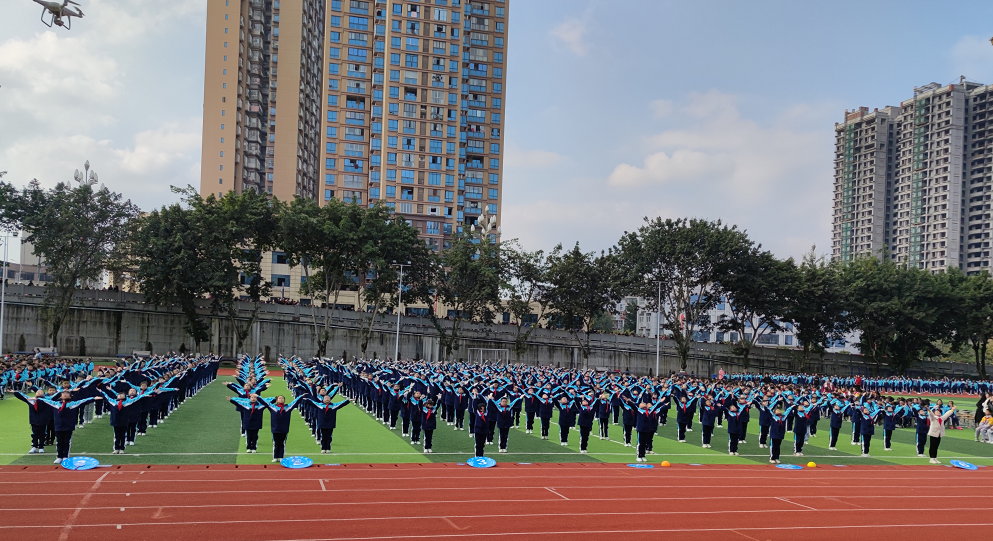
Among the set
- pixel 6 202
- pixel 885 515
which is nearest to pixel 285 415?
pixel 885 515

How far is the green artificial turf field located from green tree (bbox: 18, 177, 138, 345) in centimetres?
2388

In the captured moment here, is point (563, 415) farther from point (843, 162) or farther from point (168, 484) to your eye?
point (843, 162)

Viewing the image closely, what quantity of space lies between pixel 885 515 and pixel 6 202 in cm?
4852

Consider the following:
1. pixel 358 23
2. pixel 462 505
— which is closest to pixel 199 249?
pixel 462 505

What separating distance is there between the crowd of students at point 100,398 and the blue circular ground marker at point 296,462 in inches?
140

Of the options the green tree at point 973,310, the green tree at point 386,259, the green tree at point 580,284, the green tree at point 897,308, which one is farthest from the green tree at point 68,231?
the green tree at point 973,310

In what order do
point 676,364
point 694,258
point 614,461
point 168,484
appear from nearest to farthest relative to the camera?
point 168,484
point 614,461
point 694,258
point 676,364

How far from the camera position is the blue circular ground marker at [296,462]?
614 inches

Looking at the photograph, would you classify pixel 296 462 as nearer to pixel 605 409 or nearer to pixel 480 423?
pixel 480 423

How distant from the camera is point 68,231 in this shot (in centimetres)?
4647

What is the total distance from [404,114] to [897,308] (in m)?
54.4

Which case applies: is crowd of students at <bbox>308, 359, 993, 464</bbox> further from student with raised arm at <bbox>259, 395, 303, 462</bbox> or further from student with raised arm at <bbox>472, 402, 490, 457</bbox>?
student with raised arm at <bbox>259, 395, 303, 462</bbox>

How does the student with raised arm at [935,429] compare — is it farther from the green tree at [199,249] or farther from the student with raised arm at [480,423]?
the green tree at [199,249]

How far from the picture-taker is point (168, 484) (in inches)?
520
